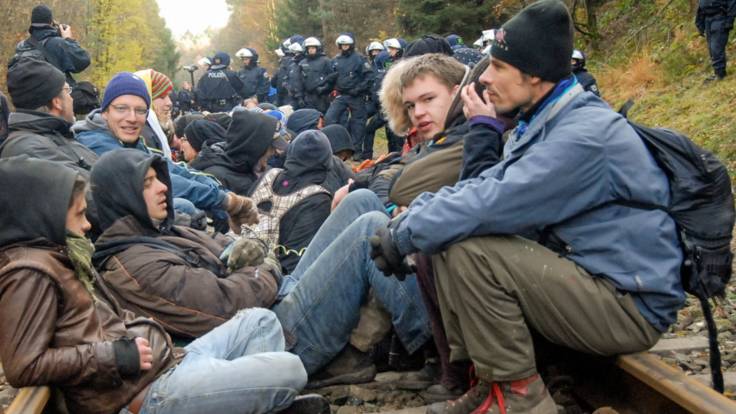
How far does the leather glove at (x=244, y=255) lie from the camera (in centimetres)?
373

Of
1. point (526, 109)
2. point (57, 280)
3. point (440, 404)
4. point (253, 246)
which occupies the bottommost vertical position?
point (440, 404)

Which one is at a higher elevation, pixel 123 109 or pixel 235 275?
pixel 123 109

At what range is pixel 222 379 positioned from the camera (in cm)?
294

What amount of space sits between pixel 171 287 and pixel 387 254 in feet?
3.27

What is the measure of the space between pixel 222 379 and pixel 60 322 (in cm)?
65

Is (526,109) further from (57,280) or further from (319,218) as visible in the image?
(319,218)

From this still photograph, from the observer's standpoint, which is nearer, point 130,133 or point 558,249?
point 558,249

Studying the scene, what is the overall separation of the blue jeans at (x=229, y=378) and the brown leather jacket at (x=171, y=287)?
0.43 ft

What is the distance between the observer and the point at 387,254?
302 cm

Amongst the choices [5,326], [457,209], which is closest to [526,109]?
[457,209]

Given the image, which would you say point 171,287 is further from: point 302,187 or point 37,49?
point 37,49

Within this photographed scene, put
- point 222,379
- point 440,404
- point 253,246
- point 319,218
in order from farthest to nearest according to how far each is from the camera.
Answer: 1. point 319,218
2. point 253,246
3. point 440,404
4. point 222,379

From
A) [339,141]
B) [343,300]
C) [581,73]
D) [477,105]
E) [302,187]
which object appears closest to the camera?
[477,105]

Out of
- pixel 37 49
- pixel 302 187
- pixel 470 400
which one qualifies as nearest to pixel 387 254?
pixel 470 400
